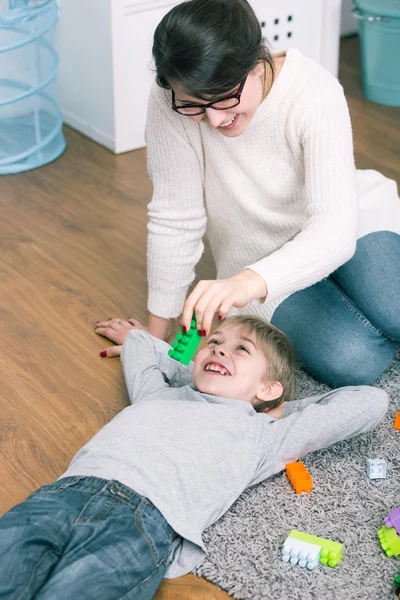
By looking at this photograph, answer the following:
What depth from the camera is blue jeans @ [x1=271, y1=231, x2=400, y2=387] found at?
1.62 meters

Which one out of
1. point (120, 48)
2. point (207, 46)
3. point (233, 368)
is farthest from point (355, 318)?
point (120, 48)

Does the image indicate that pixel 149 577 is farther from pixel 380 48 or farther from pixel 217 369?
pixel 380 48

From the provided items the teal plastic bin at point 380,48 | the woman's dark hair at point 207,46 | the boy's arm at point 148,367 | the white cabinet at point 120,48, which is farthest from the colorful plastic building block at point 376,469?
the teal plastic bin at point 380,48

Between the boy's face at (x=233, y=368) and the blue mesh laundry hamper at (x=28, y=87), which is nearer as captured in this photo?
the boy's face at (x=233, y=368)

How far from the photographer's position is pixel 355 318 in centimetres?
164

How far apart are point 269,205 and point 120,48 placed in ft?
3.34

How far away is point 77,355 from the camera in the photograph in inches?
69.3

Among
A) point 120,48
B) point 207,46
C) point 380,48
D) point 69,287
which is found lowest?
point 69,287

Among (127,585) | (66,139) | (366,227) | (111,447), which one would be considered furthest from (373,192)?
(66,139)

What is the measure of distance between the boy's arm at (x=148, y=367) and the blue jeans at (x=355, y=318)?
25 centimetres

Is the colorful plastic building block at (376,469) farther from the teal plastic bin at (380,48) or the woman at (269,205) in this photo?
the teal plastic bin at (380,48)

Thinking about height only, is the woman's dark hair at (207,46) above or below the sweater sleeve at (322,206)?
above

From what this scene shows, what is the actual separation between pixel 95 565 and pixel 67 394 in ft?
1.87

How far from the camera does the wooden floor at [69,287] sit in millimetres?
1527
